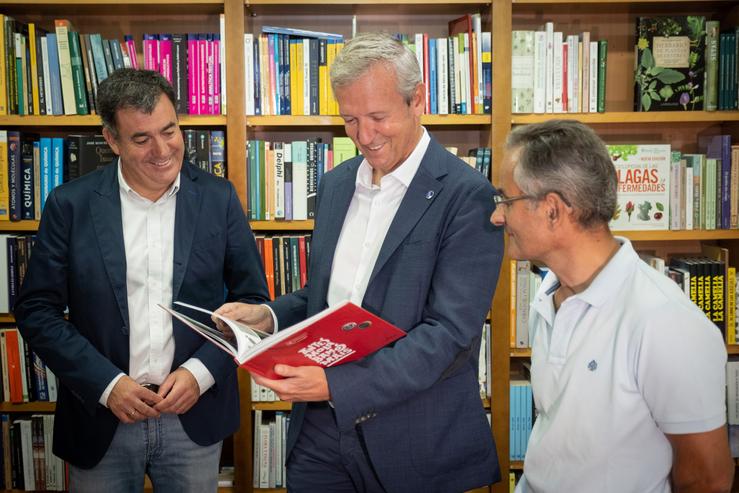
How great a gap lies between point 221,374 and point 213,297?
0.21 m

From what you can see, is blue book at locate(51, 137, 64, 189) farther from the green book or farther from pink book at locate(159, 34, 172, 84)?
the green book

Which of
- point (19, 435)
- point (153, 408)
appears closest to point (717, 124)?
point (153, 408)

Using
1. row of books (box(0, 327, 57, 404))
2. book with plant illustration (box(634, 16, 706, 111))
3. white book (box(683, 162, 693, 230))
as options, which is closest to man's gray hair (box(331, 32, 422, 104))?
book with plant illustration (box(634, 16, 706, 111))

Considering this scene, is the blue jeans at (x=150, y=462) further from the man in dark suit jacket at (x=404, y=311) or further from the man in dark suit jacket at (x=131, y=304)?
the man in dark suit jacket at (x=404, y=311)

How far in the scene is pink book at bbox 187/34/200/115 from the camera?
9.09ft

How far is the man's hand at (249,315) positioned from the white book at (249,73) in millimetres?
1234

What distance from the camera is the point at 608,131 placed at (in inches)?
123

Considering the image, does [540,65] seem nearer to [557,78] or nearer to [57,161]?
[557,78]

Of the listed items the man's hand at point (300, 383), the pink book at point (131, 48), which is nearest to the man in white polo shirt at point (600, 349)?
the man's hand at point (300, 383)

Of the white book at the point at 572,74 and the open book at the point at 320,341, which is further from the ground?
the white book at the point at 572,74

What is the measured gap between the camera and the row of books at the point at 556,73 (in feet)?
9.24

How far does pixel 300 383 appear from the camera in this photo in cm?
141

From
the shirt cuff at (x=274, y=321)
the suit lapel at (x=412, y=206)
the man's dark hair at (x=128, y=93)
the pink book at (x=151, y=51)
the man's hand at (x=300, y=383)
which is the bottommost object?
the man's hand at (x=300, y=383)

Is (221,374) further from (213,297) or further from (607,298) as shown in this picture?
(607,298)
